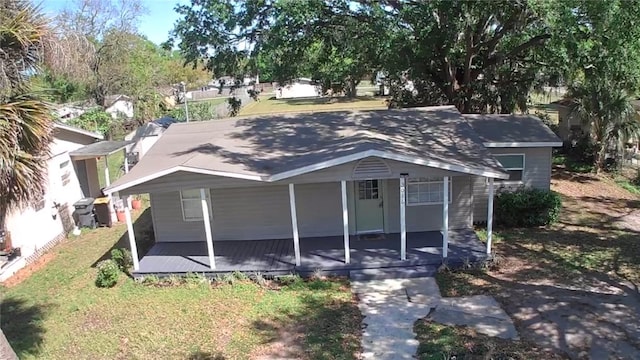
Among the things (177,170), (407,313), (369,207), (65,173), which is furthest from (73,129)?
(407,313)

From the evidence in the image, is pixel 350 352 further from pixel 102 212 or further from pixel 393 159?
pixel 102 212

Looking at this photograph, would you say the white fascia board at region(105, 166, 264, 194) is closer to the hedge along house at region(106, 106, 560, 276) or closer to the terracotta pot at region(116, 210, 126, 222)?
the hedge along house at region(106, 106, 560, 276)

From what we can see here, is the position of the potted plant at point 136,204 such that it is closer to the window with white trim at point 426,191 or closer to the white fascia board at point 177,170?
the white fascia board at point 177,170

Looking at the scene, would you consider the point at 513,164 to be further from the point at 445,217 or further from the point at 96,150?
the point at 96,150

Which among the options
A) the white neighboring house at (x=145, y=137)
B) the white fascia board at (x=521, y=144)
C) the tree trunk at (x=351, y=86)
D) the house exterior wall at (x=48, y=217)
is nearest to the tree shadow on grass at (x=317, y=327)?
the white fascia board at (x=521, y=144)

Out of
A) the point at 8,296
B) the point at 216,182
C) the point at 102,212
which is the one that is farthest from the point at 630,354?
the point at 102,212

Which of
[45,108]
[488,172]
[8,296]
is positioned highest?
[45,108]
